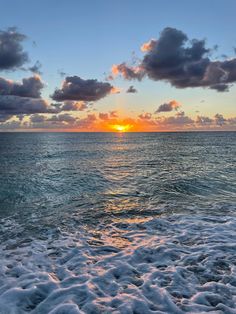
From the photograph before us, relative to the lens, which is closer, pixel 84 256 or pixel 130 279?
pixel 130 279

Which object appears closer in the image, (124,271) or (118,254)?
(124,271)

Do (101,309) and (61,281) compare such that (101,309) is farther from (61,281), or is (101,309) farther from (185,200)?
(185,200)

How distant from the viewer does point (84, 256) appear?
815 cm

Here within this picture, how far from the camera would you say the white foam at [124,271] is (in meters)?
5.73

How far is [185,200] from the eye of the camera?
15750mm

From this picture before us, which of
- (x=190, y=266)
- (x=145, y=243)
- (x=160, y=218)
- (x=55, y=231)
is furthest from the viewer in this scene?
(x=160, y=218)

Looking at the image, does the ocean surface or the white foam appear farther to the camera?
the ocean surface

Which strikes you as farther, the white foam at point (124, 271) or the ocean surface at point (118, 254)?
the ocean surface at point (118, 254)

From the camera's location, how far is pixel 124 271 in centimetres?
717

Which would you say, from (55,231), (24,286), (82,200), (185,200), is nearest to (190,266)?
(24,286)

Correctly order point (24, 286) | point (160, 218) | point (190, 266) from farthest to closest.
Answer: point (160, 218), point (190, 266), point (24, 286)

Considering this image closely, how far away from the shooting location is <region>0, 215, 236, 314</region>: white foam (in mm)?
5730

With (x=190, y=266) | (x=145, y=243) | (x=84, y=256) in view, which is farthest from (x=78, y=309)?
(x=145, y=243)

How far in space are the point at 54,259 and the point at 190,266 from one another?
3.95 m
